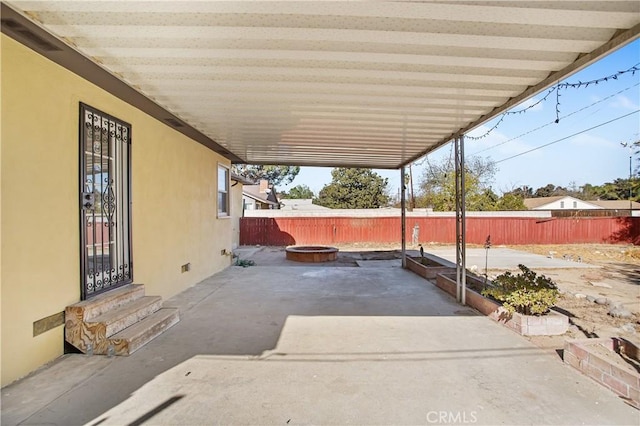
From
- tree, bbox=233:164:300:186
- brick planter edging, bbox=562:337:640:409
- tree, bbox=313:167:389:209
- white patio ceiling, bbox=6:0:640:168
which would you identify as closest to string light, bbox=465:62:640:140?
white patio ceiling, bbox=6:0:640:168

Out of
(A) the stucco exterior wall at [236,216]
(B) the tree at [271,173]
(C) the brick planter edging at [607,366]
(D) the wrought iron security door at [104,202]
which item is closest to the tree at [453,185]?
(A) the stucco exterior wall at [236,216]

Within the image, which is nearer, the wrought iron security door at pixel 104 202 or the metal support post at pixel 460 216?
the wrought iron security door at pixel 104 202

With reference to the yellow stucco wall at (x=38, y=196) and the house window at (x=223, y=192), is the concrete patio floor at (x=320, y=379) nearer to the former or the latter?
the yellow stucco wall at (x=38, y=196)

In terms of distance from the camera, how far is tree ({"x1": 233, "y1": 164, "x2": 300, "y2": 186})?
38.1 m

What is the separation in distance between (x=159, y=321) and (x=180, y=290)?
2180mm

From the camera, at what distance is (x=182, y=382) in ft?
8.64

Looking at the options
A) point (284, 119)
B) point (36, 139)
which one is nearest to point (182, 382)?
point (36, 139)

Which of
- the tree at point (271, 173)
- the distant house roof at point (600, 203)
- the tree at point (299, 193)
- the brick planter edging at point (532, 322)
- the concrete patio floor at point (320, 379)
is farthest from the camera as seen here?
the tree at point (299, 193)

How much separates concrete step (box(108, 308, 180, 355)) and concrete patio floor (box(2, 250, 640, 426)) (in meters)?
0.09

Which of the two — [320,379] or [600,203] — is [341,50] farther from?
[600,203]

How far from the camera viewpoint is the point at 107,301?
3367 mm

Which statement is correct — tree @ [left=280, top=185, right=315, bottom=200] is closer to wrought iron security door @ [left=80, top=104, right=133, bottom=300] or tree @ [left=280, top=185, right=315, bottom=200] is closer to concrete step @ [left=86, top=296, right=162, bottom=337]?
wrought iron security door @ [left=80, top=104, right=133, bottom=300]

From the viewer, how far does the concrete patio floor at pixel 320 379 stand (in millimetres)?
2201

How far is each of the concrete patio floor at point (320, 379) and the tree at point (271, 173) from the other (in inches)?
1339
